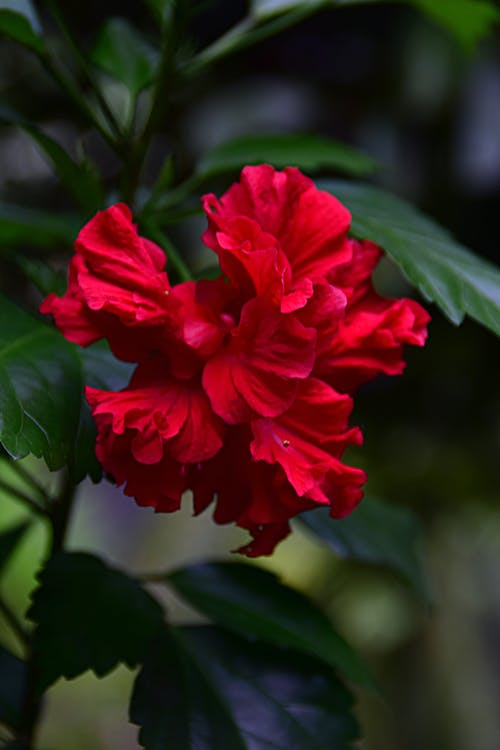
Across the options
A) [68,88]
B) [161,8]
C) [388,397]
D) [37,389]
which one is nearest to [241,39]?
[161,8]

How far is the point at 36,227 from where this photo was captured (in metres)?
0.78

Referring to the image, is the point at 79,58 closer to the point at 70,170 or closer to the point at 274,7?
the point at 70,170

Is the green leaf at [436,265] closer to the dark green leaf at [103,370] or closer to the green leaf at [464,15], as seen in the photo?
the dark green leaf at [103,370]

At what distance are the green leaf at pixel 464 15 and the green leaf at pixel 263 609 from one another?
0.58 meters

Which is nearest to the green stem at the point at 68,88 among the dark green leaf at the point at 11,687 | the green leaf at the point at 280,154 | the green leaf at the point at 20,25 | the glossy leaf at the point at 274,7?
the green leaf at the point at 20,25

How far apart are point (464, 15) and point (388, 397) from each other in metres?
1.83

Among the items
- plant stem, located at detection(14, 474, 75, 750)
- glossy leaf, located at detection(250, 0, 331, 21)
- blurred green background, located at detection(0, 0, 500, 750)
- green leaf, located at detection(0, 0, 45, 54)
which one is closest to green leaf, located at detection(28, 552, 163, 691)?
plant stem, located at detection(14, 474, 75, 750)

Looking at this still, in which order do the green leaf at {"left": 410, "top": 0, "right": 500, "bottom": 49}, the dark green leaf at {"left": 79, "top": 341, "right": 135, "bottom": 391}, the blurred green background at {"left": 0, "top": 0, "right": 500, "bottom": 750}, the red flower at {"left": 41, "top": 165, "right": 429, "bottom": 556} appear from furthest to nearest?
the blurred green background at {"left": 0, "top": 0, "right": 500, "bottom": 750} → the green leaf at {"left": 410, "top": 0, "right": 500, "bottom": 49} → the dark green leaf at {"left": 79, "top": 341, "right": 135, "bottom": 391} → the red flower at {"left": 41, "top": 165, "right": 429, "bottom": 556}

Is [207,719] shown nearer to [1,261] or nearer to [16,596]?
[16,596]

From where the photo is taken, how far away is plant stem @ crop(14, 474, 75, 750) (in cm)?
77

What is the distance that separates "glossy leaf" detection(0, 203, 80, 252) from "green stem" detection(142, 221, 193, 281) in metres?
0.12

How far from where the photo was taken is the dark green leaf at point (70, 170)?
68 centimetres

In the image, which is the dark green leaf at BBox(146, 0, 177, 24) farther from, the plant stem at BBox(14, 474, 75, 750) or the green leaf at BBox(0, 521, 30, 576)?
the green leaf at BBox(0, 521, 30, 576)

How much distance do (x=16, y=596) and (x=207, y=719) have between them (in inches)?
64.4
